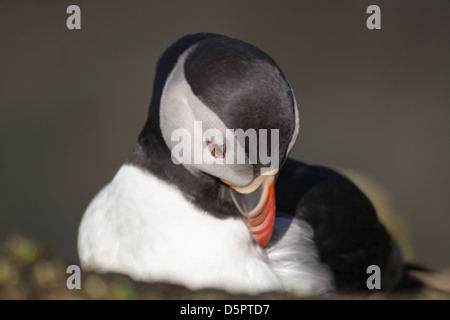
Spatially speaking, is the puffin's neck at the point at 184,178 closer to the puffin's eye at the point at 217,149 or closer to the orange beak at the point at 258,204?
the orange beak at the point at 258,204

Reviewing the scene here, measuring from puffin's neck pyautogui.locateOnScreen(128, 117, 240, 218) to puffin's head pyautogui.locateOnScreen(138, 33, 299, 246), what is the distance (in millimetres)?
33

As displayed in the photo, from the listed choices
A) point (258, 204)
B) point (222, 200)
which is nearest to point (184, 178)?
point (222, 200)

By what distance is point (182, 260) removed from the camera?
1747 millimetres

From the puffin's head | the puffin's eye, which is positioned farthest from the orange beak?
the puffin's eye

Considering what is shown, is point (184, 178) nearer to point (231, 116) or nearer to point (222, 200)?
point (222, 200)

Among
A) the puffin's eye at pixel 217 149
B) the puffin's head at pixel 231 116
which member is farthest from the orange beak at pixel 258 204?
the puffin's eye at pixel 217 149

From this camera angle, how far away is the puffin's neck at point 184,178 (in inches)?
70.6

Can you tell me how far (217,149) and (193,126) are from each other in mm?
93

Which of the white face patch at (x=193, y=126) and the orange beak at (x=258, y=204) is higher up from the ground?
the white face patch at (x=193, y=126)

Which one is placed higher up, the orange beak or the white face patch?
the white face patch

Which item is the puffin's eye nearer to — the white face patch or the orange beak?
the white face patch

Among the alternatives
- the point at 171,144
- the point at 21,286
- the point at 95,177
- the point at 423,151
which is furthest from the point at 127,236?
the point at 423,151

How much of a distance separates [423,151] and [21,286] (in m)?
5.41

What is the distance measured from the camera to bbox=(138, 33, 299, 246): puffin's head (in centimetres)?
154
